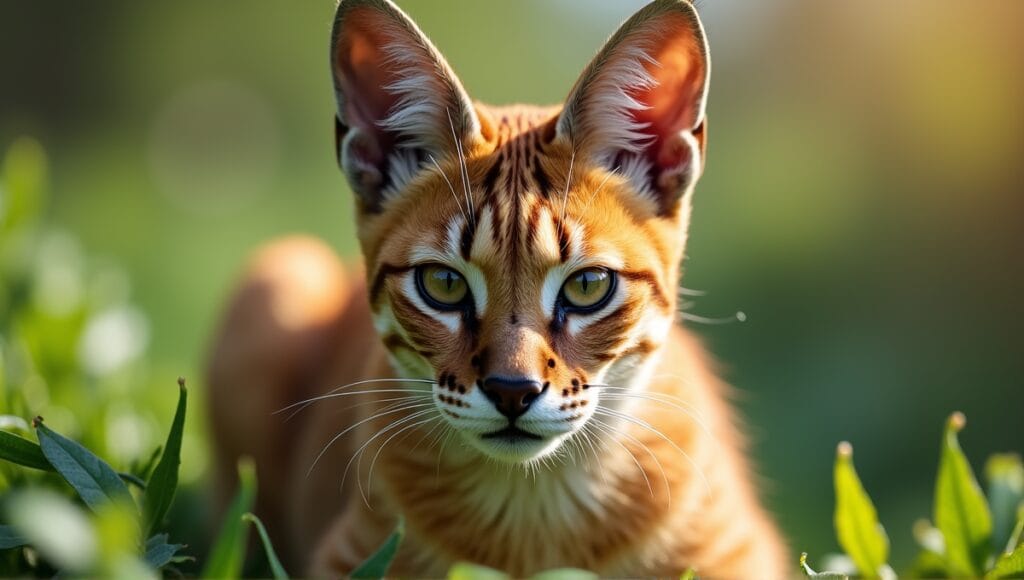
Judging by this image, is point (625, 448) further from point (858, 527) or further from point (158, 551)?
→ point (158, 551)

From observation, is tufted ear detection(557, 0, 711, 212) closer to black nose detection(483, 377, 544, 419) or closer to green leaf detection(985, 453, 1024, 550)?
black nose detection(483, 377, 544, 419)

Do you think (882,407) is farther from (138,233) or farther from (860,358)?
(138,233)

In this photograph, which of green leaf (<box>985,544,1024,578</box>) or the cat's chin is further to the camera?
the cat's chin

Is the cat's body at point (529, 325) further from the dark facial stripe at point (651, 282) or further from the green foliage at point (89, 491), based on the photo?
the green foliage at point (89, 491)

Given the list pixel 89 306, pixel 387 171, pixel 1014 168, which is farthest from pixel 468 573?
pixel 1014 168

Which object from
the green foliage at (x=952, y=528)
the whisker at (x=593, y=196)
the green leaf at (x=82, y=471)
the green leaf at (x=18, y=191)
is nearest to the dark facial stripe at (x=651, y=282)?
the whisker at (x=593, y=196)

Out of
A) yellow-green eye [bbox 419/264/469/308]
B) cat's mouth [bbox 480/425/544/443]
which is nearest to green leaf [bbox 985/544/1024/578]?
cat's mouth [bbox 480/425/544/443]
